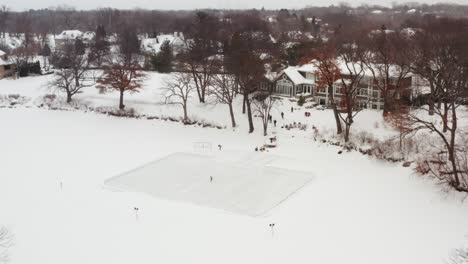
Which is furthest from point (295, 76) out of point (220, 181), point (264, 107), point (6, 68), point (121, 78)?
point (6, 68)

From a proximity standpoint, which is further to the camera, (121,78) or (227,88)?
(121,78)

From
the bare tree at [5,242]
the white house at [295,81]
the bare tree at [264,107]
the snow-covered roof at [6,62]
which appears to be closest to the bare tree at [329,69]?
the bare tree at [264,107]

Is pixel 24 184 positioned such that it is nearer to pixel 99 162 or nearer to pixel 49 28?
pixel 99 162

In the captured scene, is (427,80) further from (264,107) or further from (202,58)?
(202,58)

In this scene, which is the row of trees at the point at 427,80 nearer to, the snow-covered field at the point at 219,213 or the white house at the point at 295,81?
the snow-covered field at the point at 219,213

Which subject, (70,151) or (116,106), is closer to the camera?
(70,151)

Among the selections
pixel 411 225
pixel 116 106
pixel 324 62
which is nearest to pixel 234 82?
pixel 324 62
